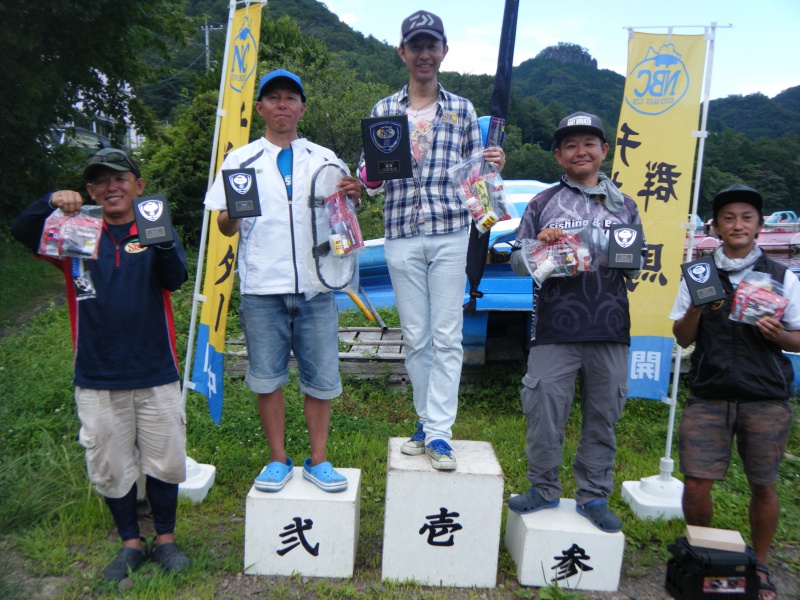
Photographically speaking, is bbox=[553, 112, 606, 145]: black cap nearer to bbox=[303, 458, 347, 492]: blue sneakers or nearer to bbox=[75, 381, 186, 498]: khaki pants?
bbox=[303, 458, 347, 492]: blue sneakers

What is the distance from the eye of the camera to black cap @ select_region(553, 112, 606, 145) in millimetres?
3207

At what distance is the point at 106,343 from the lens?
9.64 feet

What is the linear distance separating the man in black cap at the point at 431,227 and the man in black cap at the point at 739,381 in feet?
3.85

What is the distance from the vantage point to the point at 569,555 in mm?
3227

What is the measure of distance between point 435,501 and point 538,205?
1628mm

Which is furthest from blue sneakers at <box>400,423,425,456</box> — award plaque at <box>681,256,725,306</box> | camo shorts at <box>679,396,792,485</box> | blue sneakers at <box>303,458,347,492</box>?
award plaque at <box>681,256,725,306</box>

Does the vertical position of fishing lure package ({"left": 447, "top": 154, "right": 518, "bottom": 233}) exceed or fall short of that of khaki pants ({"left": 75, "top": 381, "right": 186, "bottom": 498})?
it exceeds it

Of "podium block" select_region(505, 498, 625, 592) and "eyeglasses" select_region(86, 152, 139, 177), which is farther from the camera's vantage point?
"podium block" select_region(505, 498, 625, 592)

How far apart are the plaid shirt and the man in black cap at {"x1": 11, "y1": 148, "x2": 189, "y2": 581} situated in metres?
1.16

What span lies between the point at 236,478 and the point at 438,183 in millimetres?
2486

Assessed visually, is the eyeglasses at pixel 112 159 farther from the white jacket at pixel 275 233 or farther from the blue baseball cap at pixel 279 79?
the blue baseball cap at pixel 279 79

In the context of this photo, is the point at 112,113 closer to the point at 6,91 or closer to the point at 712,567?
the point at 6,91

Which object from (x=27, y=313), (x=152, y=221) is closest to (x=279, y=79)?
(x=152, y=221)

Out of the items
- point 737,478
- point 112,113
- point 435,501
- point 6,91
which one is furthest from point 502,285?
point 112,113
